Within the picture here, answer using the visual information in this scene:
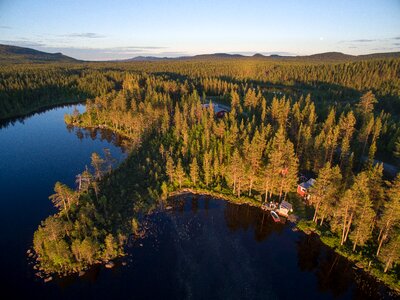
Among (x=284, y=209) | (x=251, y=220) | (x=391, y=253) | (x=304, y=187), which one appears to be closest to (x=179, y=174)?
(x=251, y=220)

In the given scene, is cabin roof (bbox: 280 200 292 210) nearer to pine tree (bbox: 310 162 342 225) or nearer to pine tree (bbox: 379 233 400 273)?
pine tree (bbox: 310 162 342 225)

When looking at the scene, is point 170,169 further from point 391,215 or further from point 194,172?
point 391,215

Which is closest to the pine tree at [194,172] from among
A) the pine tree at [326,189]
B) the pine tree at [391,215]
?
the pine tree at [326,189]

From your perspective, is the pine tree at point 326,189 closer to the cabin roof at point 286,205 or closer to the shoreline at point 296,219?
the shoreline at point 296,219

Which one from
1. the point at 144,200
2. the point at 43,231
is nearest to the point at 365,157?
the point at 144,200

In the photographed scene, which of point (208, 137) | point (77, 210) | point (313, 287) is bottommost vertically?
point (313, 287)

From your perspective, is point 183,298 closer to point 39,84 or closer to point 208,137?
point 208,137

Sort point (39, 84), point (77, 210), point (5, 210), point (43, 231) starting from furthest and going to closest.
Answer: point (39, 84) < point (5, 210) < point (77, 210) < point (43, 231)
